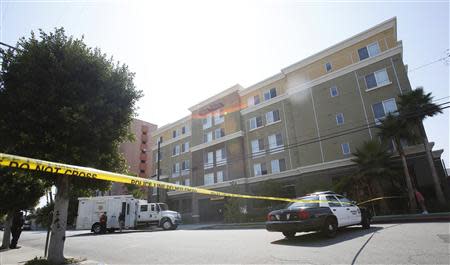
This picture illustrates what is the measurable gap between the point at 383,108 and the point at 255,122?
16.4 metres

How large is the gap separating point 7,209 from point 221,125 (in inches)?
1220

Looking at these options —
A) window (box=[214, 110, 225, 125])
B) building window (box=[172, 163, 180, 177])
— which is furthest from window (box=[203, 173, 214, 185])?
window (box=[214, 110, 225, 125])

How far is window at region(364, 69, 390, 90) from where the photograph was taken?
26.1 m

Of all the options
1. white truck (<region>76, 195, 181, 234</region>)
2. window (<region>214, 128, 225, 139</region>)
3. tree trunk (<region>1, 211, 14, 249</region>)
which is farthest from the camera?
window (<region>214, 128, 225, 139</region>)

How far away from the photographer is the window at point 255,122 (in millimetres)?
36938

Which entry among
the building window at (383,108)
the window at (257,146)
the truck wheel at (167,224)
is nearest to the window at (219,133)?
the window at (257,146)

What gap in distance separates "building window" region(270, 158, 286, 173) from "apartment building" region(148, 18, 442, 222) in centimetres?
13

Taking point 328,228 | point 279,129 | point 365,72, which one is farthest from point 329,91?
point 328,228

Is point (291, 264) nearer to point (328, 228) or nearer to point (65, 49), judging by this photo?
point (328, 228)

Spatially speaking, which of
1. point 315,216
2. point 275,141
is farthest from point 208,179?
point 315,216

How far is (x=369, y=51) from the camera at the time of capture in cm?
2775

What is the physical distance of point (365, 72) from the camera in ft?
90.6

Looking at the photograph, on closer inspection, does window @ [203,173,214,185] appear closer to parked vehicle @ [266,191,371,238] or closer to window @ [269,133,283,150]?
window @ [269,133,283,150]

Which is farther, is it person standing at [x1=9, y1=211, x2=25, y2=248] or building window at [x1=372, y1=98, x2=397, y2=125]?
building window at [x1=372, y1=98, x2=397, y2=125]
